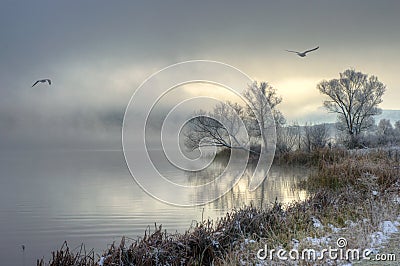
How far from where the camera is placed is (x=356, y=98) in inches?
1633

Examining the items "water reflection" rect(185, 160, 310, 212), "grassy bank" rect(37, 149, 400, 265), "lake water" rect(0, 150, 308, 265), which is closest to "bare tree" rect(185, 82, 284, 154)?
"water reflection" rect(185, 160, 310, 212)

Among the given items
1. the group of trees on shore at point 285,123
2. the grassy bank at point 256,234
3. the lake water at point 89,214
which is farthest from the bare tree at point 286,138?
the grassy bank at point 256,234

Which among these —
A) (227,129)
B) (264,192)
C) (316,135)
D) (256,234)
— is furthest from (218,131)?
(256,234)

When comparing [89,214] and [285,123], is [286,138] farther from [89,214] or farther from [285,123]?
[89,214]

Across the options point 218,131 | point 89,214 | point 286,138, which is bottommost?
point 89,214

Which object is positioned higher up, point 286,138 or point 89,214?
point 286,138

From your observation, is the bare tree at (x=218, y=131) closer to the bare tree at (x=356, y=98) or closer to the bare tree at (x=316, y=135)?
the bare tree at (x=316, y=135)

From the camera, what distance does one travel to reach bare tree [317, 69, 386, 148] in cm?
4112

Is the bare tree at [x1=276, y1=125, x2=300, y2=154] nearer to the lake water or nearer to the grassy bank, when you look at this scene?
the lake water

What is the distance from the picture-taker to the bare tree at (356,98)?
135 feet

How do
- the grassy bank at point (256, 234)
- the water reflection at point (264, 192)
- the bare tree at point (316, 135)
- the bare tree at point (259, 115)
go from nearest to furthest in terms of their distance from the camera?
the grassy bank at point (256, 234) → the water reflection at point (264, 192) → the bare tree at point (259, 115) → the bare tree at point (316, 135)

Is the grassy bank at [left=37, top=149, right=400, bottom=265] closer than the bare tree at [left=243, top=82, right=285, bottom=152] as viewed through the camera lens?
Yes

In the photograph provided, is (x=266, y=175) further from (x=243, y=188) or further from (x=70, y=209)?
(x=70, y=209)

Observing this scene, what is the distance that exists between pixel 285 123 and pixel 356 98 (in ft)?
34.6
